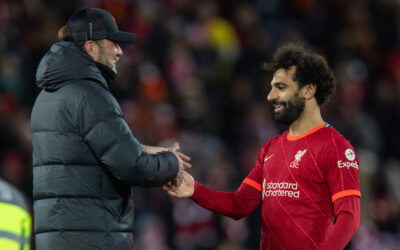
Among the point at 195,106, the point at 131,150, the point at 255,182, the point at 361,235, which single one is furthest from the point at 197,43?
the point at 131,150

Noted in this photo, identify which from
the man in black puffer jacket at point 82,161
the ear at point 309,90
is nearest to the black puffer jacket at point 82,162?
the man in black puffer jacket at point 82,161

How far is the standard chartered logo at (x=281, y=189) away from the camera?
14.8 feet

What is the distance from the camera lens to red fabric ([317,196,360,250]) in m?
4.12

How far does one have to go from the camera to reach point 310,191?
4469 mm

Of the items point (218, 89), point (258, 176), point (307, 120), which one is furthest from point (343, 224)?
point (218, 89)

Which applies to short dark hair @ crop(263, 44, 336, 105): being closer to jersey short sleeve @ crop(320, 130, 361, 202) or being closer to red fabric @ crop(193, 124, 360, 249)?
red fabric @ crop(193, 124, 360, 249)

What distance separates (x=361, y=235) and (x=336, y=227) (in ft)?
18.0

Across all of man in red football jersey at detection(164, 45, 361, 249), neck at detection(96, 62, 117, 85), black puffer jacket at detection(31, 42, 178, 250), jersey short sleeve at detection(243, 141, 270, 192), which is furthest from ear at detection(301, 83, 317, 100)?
neck at detection(96, 62, 117, 85)

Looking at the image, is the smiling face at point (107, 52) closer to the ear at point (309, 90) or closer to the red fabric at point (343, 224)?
the ear at point (309, 90)

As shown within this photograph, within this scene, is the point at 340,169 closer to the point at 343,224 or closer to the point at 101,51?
the point at 343,224

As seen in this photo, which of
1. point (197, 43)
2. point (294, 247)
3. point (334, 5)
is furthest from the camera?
point (334, 5)

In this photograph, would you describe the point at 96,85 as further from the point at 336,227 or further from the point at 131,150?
the point at 336,227

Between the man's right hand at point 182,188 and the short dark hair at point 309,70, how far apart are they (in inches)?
37.8

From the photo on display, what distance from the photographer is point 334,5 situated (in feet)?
42.2
